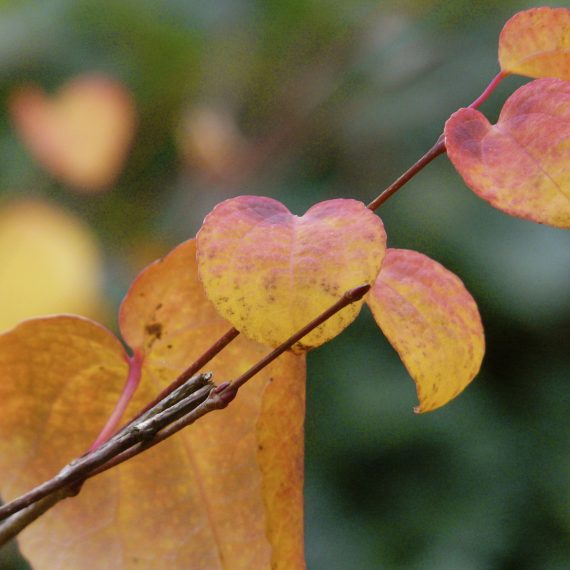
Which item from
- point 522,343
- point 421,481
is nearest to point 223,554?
point 421,481

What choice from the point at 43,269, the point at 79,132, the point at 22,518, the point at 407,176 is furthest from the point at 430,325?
the point at 79,132

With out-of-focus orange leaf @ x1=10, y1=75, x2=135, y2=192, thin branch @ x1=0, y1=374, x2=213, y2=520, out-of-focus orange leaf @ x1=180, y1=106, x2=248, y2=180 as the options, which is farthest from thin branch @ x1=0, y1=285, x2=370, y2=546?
out-of-focus orange leaf @ x1=180, y1=106, x2=248, y2=180

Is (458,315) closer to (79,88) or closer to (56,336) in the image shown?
(56,336)

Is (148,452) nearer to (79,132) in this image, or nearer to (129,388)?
(129,388)

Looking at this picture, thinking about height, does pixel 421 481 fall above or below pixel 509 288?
below

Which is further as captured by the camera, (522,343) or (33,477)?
(522,343)
